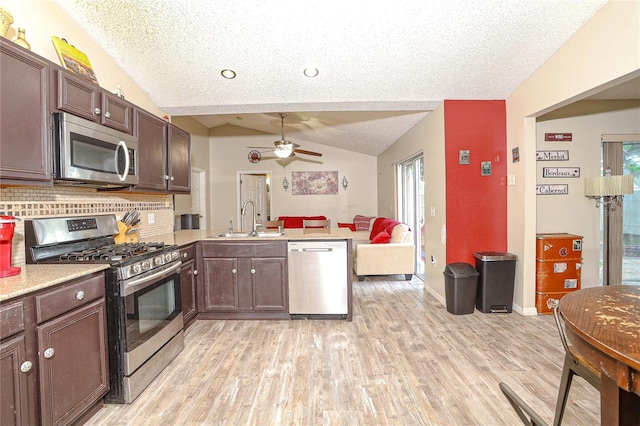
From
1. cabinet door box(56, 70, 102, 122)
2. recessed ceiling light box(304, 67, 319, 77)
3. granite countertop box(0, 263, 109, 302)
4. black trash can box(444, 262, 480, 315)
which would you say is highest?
recessed ceiling light box(304, 67, 319, 77)

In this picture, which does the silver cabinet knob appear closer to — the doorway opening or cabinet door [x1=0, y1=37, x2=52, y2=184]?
cabinet door [x1=0, y1=37, x2=52, y2=184]

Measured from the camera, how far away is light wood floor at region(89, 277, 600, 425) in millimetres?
1837

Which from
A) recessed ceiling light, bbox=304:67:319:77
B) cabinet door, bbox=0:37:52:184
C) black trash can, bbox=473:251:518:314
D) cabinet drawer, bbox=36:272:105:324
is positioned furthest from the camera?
black trash can, bbox=473:251:518:314

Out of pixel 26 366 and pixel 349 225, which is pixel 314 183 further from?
pixel 26 366

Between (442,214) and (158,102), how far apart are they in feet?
12.1

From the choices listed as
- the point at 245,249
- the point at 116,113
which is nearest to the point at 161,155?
the point at 116,113

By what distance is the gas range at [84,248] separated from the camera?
6.52ft

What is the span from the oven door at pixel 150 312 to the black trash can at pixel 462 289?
2.77 meters

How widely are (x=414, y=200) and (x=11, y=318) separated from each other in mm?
5085

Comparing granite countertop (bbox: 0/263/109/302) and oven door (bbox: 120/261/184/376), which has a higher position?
granite countertop (bbox: 0/263/109/302)

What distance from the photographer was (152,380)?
87.0 inches

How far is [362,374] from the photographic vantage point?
2.26 m

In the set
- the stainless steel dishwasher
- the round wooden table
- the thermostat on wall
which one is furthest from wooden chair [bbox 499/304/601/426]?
the thermostat on wall

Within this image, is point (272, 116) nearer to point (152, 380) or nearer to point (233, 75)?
point (233, 75)
